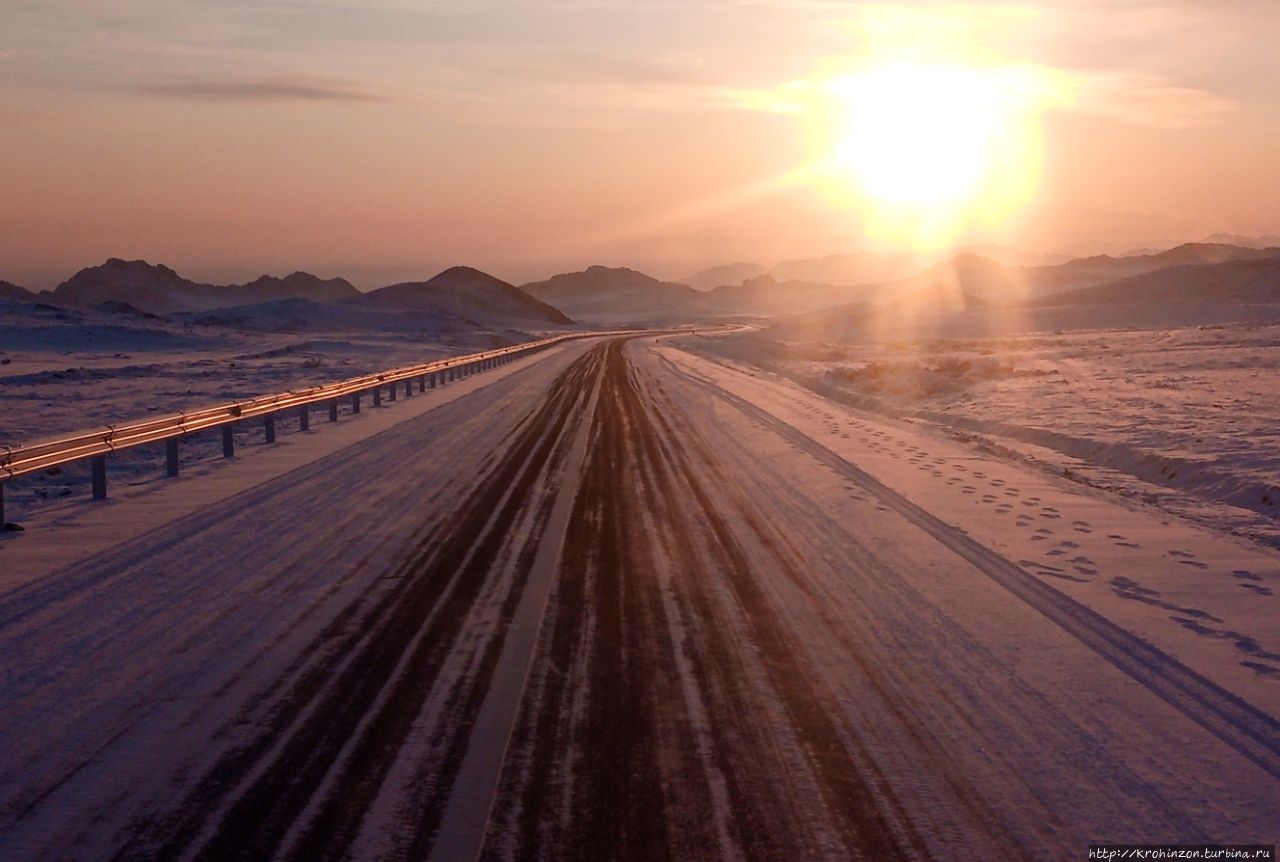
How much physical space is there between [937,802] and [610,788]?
5.06 ft

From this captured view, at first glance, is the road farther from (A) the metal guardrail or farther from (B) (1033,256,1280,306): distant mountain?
(B) (1033,256,1280,306): distant mountain

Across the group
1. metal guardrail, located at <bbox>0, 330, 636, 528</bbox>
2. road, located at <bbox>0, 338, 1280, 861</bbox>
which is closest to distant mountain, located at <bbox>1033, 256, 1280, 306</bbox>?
metal guardrail, located at <bbox>0, 330, 636, 528</bbox>

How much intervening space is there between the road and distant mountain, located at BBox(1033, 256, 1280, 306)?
10911 centimetres

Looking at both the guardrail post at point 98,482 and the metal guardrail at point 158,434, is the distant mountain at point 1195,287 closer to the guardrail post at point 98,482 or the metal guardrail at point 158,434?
the metal guardrail at point 158,434

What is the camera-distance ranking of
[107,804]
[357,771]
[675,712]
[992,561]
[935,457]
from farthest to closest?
[935,457], [992,561], [675,712], [357,771], [107,804]

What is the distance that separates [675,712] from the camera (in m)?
6.60

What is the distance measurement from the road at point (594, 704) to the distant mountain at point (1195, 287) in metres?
109

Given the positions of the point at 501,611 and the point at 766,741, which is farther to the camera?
the point at 501,611

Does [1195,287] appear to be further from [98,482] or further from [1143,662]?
[1143,662]

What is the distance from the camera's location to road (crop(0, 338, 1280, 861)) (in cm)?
517

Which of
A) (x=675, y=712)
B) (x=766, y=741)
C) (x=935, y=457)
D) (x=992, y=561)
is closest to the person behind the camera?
(x=766, y=741)

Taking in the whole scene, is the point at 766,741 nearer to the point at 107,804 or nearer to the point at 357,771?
the point at 357,771

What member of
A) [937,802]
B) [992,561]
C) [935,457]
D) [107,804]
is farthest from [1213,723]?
[935,457]

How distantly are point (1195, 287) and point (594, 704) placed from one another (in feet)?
419
